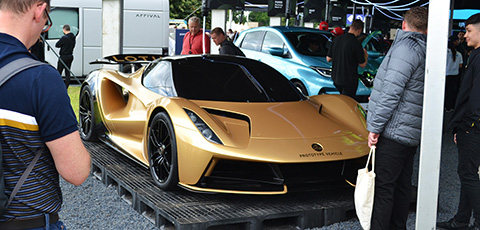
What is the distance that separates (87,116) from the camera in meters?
6.79

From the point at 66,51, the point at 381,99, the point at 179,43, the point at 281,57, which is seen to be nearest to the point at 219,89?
the point at 381,99

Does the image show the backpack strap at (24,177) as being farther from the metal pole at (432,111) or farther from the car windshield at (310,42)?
the car windshield at (310,42)

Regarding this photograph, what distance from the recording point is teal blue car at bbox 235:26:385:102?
9.60 meters

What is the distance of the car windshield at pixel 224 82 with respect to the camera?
5.21m

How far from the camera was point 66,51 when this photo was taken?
14.1m

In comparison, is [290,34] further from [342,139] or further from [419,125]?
[419,125]

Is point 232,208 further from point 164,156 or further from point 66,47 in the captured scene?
point 66,47

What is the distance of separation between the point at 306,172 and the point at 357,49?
156 inches

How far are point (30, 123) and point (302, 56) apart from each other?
28.0 feet

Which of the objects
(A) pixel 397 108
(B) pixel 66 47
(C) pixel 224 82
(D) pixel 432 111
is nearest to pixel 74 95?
(B) pixel 66 47

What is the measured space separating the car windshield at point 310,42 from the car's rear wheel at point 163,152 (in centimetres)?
572

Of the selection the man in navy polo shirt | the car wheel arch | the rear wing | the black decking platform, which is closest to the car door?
the rear wing

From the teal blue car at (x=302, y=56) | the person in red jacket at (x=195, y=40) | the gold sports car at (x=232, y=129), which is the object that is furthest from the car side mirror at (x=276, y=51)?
the gold sports car at (x=232, y=129)

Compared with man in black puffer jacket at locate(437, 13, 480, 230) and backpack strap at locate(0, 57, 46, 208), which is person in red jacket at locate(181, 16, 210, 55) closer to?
man in black puffer jacket at locate(437, 13, 480, 230)
